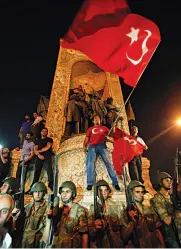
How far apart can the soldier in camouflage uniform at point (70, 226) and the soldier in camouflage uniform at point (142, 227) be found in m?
0.88

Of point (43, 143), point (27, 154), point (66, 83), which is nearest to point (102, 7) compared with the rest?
point (43, 143)

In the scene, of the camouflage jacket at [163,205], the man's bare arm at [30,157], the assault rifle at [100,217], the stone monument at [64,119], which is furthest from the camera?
the stone monument at [64,119]

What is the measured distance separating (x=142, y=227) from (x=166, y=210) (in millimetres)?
845

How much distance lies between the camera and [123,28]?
6344 mm

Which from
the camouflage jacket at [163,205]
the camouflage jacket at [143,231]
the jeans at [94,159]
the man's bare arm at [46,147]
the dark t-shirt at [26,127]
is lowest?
the camouflage jacket at [143,231]

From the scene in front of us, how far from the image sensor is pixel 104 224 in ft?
15.8

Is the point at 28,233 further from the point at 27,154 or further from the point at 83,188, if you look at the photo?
the point at 27,154

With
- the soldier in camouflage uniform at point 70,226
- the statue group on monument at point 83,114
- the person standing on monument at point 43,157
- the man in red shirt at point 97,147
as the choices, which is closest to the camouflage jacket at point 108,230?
the soldier in camouflage uniform at point 70,226

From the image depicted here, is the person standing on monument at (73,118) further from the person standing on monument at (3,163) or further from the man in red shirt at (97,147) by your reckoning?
the person standing on monument at (3,163)

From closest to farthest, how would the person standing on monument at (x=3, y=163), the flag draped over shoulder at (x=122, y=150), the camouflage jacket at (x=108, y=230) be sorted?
the camouflage jacket at (x=108, y=230), the person standing on monument at (x=3, y=163), the flag draped over shoulder at (x=122, y=150)

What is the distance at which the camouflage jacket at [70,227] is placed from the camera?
439cm

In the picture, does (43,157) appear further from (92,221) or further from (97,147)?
(92,221)

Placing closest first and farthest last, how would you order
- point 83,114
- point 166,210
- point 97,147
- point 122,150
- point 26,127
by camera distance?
point 166,210 → point 97,147 → point 122,150 → point 26,127 → point 83,114

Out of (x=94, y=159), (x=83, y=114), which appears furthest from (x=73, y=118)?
(x=94, y=159)
